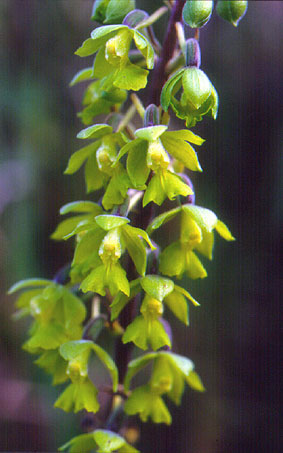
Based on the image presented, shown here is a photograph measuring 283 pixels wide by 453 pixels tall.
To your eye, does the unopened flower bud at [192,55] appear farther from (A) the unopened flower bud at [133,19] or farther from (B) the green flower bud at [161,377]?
(B) the green flower bud at [161,377]

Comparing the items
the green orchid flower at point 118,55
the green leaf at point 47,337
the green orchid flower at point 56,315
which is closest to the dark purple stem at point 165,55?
the green orchid flower at point 118,55

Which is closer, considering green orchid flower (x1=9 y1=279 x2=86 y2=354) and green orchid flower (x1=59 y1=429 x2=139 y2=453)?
green orchid flower (x1=59 y1=429 x2=139 y2=453)

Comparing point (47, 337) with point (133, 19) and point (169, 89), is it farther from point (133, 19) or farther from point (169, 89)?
point (133, 19)

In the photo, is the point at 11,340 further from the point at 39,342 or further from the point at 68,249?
the point at 39,342

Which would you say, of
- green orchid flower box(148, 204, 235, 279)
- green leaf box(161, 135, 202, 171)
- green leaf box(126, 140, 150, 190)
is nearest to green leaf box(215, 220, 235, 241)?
green orchid flower box(148, 204, 235, 279)

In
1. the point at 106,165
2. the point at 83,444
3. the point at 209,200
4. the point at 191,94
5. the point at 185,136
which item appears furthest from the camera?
the point at 209,200

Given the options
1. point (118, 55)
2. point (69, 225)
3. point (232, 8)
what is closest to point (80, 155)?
point (69, 225)

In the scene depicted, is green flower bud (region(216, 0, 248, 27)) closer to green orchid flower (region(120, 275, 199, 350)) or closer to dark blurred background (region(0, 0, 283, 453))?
green orchid flower (region(120, 275, 199, 350))
